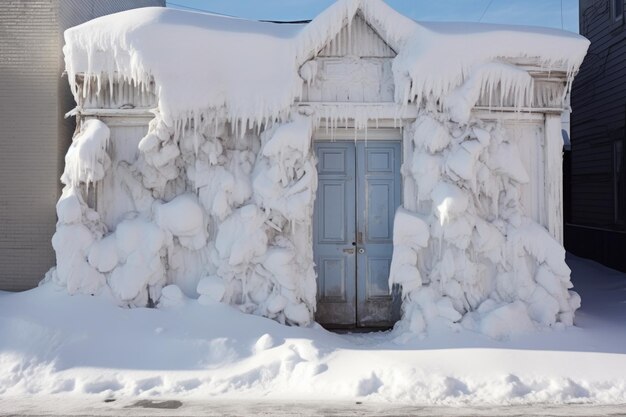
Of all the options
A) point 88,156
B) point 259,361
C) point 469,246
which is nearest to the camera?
point 259,361

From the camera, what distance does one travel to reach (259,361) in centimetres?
557

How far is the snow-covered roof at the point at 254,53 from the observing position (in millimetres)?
6441

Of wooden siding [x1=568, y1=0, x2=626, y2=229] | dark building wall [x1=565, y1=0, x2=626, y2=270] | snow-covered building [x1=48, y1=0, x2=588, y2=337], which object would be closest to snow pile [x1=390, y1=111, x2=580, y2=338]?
snow-covered building [x1=48, y1=0, x2=588, y2=337]

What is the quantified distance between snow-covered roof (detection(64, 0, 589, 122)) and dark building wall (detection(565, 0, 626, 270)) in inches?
202

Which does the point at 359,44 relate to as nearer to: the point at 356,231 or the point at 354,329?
the point at 356,231

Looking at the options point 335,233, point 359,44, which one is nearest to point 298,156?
point 335,233

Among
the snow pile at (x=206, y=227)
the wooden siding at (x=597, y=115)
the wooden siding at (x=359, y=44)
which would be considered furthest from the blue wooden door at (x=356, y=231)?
the wooden siding at (x=597, y=115)

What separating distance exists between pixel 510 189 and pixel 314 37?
326cm

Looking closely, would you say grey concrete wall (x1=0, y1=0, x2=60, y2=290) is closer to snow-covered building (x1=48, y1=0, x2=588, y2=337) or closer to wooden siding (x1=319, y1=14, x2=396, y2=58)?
snow-covered building (x1=48, y1=0, x2=588, y2=337)

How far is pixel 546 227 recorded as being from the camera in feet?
22.8

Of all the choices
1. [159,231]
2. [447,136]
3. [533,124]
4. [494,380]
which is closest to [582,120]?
[533,124]

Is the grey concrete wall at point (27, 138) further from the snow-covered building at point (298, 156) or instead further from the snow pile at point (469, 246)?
the snow pile at point (469, 246)

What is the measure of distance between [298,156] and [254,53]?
1.42 metres

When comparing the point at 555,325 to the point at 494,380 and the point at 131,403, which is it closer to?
the point at 494,380
